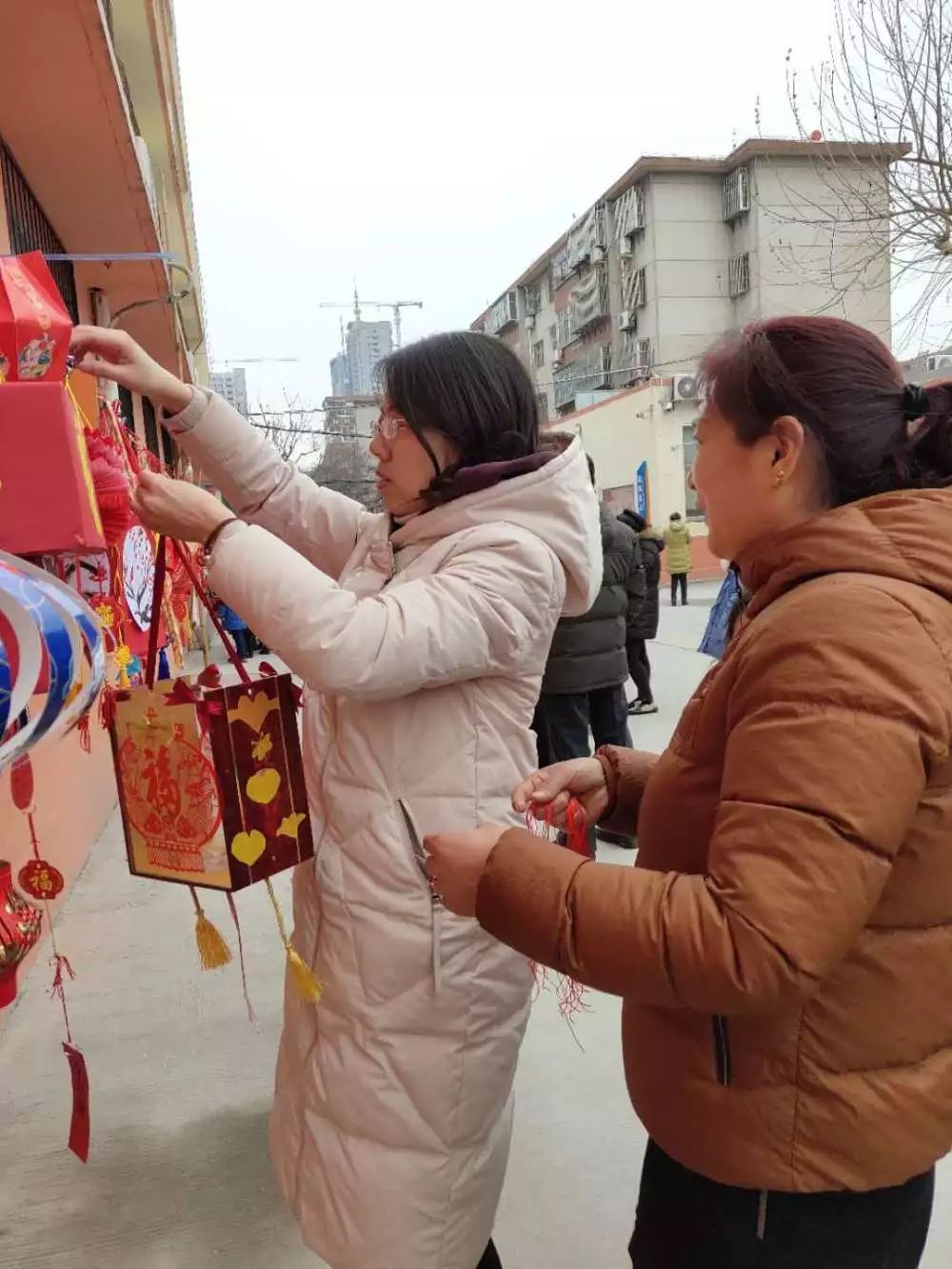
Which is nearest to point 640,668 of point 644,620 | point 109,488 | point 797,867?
point 644,620

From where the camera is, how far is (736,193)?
72.2 feet

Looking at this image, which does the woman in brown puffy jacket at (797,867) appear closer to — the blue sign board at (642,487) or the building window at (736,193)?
the blue sign board at (642,487)

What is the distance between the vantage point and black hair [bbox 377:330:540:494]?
4.19 ft

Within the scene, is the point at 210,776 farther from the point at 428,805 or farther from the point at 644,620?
the point at 644,620

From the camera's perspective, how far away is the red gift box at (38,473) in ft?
3.33

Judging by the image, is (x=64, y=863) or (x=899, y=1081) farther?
(x=64, y=863)

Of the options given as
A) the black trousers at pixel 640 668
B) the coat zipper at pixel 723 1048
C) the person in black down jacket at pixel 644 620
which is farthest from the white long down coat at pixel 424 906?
the black trousers at pixel 640 668

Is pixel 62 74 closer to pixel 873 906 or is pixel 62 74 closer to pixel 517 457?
pixel 517 457

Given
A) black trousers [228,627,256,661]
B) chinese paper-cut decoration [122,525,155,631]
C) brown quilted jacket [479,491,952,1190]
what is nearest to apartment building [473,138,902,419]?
black trousers [228,627,256,661]

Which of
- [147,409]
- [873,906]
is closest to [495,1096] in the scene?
[873,906]

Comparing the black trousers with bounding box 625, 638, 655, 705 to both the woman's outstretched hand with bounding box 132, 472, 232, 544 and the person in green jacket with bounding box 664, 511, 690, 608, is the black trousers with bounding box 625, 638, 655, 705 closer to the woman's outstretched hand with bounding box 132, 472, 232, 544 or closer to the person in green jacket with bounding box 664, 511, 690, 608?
the woman's outstretched hand with bounding box 132, 472, 232, 544

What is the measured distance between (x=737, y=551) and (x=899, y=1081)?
53 cm

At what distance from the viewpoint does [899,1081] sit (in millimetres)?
854

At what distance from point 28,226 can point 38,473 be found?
3.09 meters
